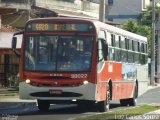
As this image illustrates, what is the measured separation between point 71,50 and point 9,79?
19.7 m

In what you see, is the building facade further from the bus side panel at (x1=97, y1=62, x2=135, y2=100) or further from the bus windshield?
the bus windshield

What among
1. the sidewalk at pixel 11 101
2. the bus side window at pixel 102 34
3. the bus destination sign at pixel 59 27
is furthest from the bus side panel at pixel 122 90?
the sidewalk at pixel 11 101

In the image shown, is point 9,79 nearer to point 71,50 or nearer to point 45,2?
point 45,2

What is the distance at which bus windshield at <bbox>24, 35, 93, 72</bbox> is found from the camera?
20.9 m

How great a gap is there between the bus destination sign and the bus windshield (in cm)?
31

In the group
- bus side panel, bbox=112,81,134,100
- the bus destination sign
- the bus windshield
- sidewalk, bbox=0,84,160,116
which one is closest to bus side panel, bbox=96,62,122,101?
bus side panel, bbox=112,81,134,100

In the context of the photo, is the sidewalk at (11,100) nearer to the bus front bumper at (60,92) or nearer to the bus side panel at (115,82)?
the bus front bumper at (60,92)

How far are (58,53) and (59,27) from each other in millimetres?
995

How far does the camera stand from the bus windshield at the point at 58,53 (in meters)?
20.9

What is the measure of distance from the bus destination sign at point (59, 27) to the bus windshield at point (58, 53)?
0.31 metres

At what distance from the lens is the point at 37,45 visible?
21234mm

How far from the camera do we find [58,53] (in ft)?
68.8

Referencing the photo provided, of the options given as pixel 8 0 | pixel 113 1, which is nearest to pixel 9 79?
pixel 8 0

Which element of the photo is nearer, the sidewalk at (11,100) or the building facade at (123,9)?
the sidewalk at (11,100)
